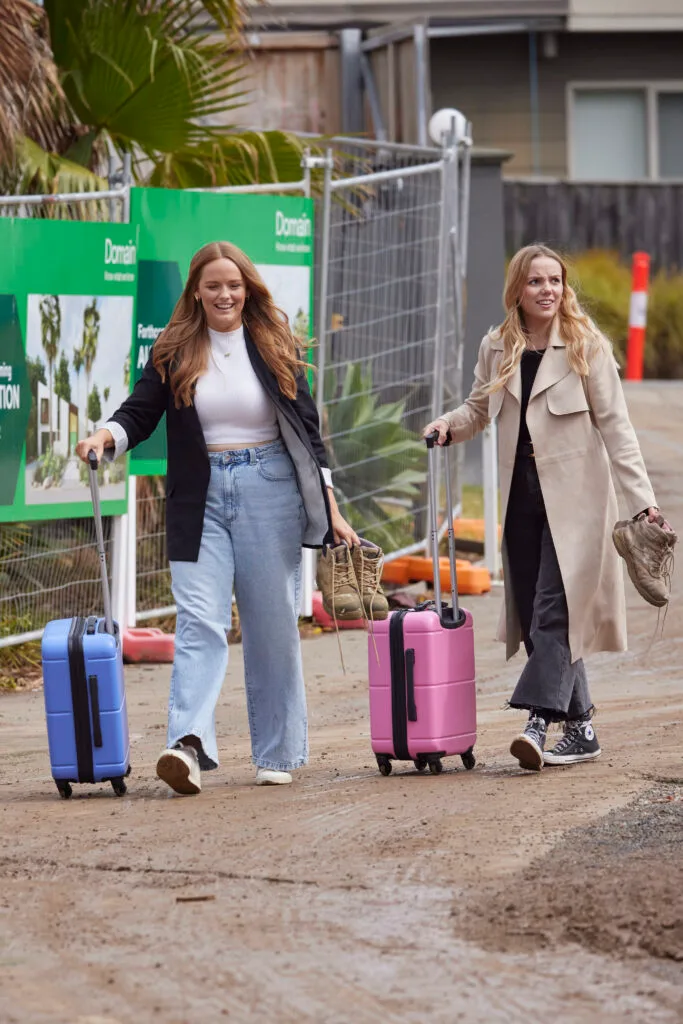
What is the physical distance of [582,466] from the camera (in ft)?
20.8

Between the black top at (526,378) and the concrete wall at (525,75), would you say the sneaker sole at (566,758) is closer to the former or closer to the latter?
the black top at (526,378)

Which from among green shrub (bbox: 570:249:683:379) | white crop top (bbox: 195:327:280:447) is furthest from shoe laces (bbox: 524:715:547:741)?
green shrub (bbox: 570:249:683:379)

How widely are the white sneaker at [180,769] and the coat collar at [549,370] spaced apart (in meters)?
1.65

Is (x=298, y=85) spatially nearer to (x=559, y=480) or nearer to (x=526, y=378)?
(x=526, y=378)

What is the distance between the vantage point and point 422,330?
1171 centimetres

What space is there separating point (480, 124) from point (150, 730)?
16.6 m

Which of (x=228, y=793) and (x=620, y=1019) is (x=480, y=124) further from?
(x=620, y=1019)

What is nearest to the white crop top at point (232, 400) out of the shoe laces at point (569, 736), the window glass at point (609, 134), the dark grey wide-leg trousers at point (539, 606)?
the dark grey wide-leg trousers at point (539, 606)

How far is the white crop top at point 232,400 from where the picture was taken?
20.3ft

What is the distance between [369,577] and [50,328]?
316cm

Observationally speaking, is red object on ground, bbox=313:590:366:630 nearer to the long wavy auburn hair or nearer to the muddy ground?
the muddy ground

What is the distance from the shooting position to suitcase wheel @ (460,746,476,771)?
21.1 feet

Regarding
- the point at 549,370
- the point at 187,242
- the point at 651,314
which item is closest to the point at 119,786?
the point at 549,370

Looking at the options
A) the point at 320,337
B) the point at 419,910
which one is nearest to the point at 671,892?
the point at 419,910
